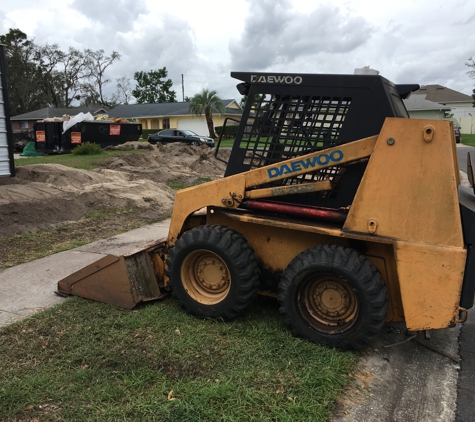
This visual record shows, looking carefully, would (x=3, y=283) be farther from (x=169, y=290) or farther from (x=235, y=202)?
(x=235, y=202)

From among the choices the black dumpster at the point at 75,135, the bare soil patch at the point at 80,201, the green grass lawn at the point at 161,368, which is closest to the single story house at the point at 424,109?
the black dumpster at the point at 75,135

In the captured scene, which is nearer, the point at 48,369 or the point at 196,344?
the point at 48,369

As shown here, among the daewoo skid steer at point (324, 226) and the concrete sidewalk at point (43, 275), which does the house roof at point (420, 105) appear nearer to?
the concrete sidewalk at point (43, 275)

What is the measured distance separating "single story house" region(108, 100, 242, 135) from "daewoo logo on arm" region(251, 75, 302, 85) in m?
43.3

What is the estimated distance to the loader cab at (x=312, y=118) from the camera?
147 inches

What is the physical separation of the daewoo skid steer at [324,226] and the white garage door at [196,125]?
152ft

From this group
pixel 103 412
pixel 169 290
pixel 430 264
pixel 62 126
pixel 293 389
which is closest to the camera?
pixel 103 412

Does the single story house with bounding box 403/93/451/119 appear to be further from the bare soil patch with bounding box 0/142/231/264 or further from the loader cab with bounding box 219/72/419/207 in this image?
the loader cab with bounding box 219/72/419/207

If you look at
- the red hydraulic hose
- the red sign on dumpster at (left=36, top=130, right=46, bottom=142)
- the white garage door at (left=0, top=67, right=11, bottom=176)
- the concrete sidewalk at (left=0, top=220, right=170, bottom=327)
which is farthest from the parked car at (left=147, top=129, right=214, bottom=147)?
the red hydraulic hose

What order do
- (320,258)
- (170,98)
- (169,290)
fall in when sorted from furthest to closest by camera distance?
(170,98), (169,290), (320,258)

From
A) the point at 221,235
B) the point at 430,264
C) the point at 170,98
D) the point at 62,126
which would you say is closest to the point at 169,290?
the point at 221,235

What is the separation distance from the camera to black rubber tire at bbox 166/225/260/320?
402 cm

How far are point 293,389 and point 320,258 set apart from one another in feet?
3.39

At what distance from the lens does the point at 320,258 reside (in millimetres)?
3627
